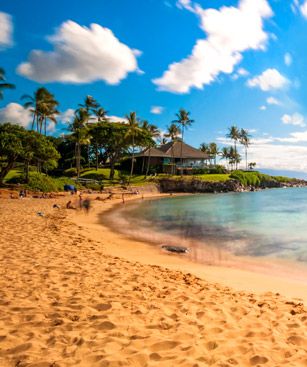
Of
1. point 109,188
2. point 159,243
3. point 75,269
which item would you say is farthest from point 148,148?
point 75,269

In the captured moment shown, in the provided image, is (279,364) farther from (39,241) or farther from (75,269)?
Result: (39,241)

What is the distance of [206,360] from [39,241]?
28.6 ft

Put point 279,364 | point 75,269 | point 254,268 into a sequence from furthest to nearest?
point 254,268
point 75,269
point 279,364

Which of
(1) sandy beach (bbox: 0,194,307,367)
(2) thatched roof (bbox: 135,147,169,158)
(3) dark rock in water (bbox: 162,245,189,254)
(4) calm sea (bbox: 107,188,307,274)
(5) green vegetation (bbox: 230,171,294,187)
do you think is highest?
(2) thatched roof (bbox: 135,147,169,158)

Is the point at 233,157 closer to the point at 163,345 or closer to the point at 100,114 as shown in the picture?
the point at 100,114

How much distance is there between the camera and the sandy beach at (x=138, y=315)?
13.4 feet

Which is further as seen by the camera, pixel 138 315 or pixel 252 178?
pixel 252 178

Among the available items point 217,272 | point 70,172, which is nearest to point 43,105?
point 70,172

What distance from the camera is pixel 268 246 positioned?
1484 cm

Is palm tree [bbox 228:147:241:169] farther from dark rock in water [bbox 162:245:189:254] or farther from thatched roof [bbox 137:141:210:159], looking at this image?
dark rock in water [bbox 162:245:189:254]

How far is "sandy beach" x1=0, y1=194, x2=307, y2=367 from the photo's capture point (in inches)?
161

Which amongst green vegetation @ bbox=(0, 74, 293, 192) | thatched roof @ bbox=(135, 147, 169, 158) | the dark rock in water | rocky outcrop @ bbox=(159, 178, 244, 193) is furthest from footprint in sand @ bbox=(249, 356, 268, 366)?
thatched roof @ bbox=(135, 147, 169, 158)

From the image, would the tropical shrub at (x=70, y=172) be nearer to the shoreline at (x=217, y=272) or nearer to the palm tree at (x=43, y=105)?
the palm tree at (x=43, y=105)

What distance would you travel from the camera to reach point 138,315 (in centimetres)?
534
